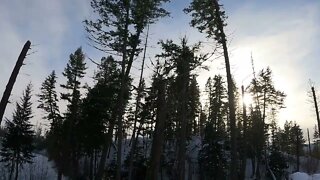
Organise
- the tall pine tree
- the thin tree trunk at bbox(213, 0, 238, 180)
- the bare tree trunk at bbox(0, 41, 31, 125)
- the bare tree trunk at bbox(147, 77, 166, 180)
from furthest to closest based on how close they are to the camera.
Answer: the tall pine tree
the thin tree trunk at bbox(213, 0, 238, 180)
the bare tree trunk at bbox(147, 77, 166, 180)
the bare tree trunk at bbox(0, 41, 31, 125)

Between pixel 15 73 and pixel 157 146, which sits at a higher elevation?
pixel 15 73

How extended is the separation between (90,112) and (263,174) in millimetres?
29866

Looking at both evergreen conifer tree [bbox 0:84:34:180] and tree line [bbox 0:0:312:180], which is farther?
evergreen conifer tree [bbox 0:84:34:180]

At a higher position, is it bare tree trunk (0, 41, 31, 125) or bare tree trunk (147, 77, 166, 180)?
bare tree trunk (0, 41, 31, 125)

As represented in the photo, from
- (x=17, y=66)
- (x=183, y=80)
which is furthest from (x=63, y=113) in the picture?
(x=17, y=66)

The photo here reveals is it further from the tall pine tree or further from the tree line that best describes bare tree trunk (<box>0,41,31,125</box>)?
the tall pine tree

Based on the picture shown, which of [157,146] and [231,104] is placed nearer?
[157,146]

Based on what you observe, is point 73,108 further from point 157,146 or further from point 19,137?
point 157,146

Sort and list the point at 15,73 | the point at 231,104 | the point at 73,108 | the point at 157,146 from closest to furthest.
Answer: the point at 15,73 < the point at 157,146 < the point at 231,104 < the point at 73,108

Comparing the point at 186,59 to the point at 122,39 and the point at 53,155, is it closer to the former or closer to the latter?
the point at 122,39

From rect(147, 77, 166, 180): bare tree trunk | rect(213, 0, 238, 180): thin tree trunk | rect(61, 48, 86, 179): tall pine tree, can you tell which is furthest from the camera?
rect(61, 48, 86, 179): tall pine tree

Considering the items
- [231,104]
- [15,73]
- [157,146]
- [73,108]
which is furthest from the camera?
[73,108]

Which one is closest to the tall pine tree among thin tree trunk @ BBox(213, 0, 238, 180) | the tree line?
the tree line

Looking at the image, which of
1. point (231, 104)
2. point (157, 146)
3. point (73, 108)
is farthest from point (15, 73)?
point (73, 108)
